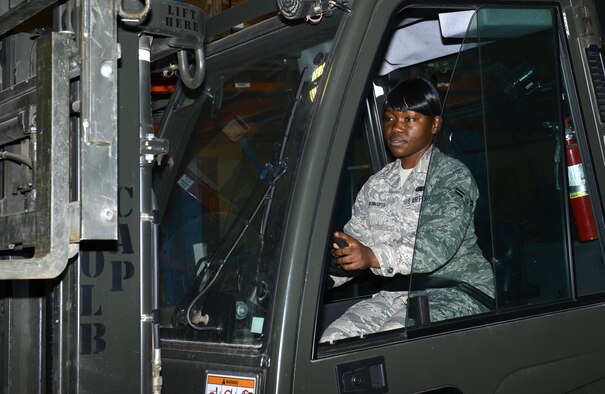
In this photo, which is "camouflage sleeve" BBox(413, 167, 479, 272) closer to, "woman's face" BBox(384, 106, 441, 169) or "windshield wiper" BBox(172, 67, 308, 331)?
"windshield wiper" BBox(172, 67, 308, 331)

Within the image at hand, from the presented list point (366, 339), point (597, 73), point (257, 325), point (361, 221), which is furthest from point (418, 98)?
point (257, 325)

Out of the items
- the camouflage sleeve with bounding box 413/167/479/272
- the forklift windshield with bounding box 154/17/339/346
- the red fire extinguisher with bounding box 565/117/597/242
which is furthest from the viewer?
the red fire extinguisher with bounding box 565/117/597/242

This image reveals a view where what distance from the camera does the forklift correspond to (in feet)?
7.11

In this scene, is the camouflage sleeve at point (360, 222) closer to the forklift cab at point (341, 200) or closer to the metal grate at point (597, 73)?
the forklift cab at point (341, 200)

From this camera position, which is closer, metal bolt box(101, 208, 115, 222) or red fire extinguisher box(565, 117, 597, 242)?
metal bolt box(101, 208, 115, 222)

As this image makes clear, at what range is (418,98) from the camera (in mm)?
3592

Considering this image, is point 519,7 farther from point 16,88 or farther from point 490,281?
point 16,88

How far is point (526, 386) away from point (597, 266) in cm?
56

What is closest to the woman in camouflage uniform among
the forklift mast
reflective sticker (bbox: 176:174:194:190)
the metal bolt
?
reflective sticker (bbox: 176:174:194:190)

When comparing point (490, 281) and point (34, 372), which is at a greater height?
point (490, 281)

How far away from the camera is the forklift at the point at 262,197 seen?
217 cm

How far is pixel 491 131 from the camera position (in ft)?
9.75

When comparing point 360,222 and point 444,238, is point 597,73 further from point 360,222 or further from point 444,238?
point 360,222

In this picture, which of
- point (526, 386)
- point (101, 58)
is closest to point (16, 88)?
point (101, 58)
